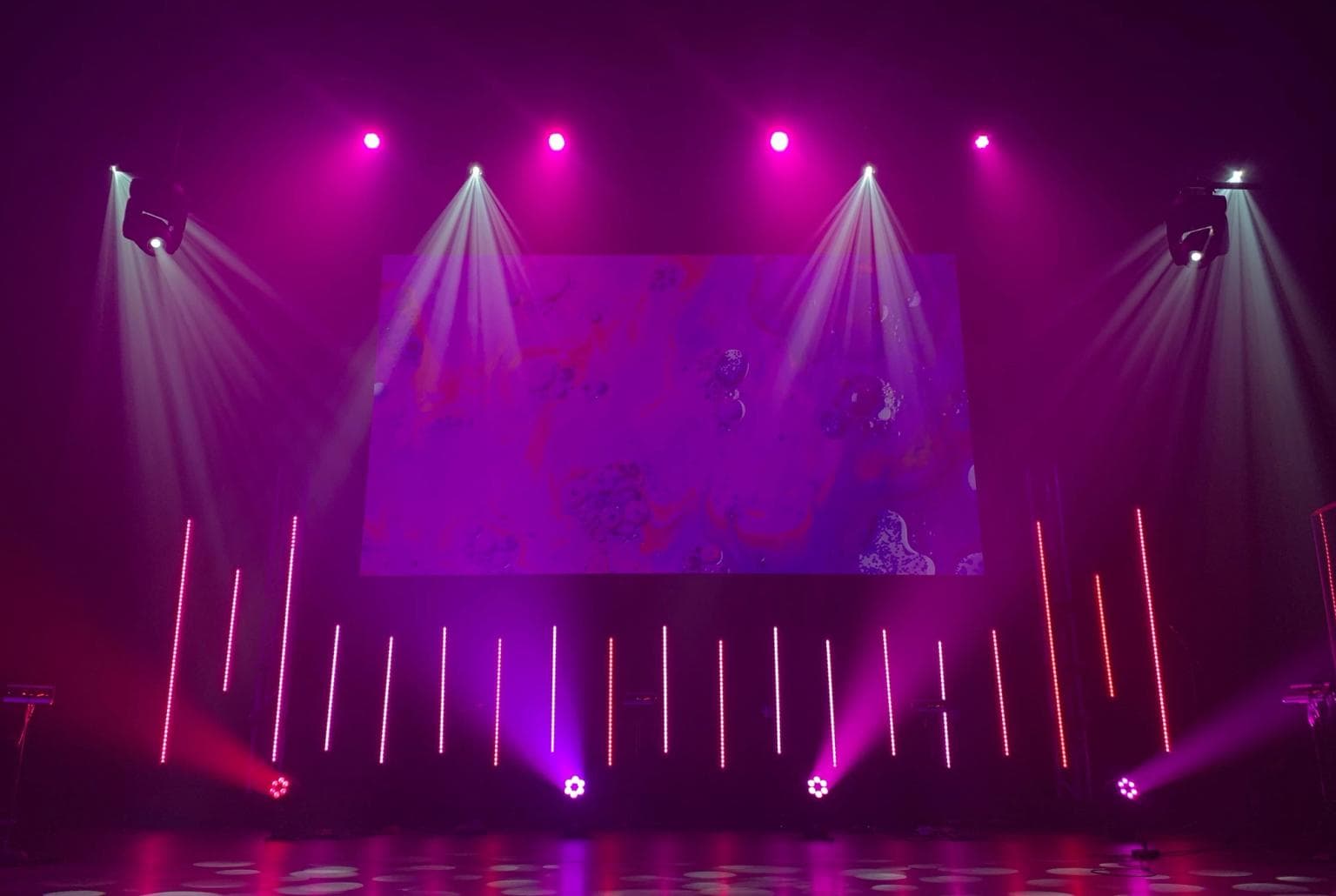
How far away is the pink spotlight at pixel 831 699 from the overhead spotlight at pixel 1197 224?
360 cm

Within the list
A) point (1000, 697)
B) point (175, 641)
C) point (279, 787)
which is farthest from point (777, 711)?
point (175, 641)

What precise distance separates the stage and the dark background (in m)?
1.11

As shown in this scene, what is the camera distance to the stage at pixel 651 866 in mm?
3502

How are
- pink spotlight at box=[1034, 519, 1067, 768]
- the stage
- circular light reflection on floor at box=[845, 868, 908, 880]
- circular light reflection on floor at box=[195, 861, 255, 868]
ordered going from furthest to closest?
pink spotlight at box=[1034, 519, 1067, 768] → circular light reflection on floor at box=[195, 861, 255, 868] → circular light reflection on floor at box=[845, 868, 908, 880] → the stage

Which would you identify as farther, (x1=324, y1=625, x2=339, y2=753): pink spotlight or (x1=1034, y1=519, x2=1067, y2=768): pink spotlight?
(x1=324, y1=625, x2=339, y2=753): pink spotlight

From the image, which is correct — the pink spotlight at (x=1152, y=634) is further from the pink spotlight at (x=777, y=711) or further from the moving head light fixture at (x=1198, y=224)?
the pink spotlight at (x=777, y=711)

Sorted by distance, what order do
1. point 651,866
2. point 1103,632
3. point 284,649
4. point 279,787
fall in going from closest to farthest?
point 651,866 < point 279,787 < point 284,649 < point 1103,632

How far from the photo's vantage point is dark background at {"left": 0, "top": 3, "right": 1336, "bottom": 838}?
5938 mm

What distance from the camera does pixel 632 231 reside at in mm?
6957

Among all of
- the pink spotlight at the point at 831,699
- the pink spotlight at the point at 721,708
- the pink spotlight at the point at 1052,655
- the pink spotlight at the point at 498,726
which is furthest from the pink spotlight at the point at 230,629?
the pink spotlight at the point at 1052,655

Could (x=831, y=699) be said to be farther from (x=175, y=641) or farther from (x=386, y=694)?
(x=175, y=641)

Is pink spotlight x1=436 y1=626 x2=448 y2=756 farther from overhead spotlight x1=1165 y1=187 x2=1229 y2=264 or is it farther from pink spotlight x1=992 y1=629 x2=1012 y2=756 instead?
overhead spotlight x1=1165 y1=187 x2=1229 y2=264

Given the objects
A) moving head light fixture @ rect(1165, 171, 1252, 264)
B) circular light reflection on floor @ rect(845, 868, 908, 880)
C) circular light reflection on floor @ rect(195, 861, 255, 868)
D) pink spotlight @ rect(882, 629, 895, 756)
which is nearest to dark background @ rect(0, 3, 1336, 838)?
pink spotlight @ rect(882, 629, 895, 756)

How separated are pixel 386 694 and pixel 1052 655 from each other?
4.47m
